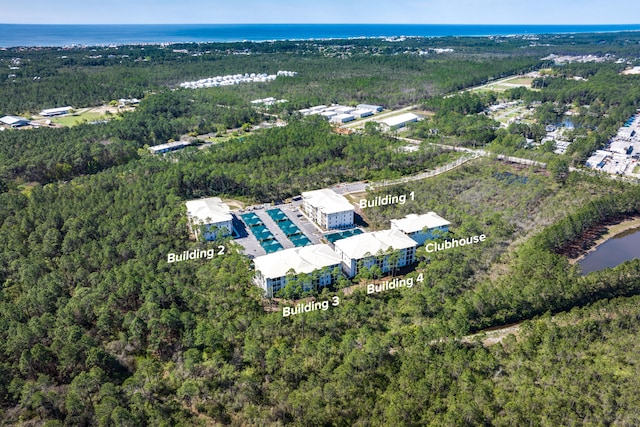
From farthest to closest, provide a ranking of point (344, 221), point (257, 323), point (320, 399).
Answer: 1. point (344, 221)
2. point (257, 323)
3. point (320, 399)

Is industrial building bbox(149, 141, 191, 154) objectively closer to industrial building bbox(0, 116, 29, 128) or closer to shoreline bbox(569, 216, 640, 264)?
industrial building bbox(0, 116, 29, 128)

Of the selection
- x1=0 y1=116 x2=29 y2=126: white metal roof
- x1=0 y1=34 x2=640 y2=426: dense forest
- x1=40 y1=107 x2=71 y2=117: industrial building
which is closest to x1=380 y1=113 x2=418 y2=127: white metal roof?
x1=0 y1=34 x2=640 y2=426: dense forest

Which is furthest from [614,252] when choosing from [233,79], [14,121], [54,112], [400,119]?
[233,79]

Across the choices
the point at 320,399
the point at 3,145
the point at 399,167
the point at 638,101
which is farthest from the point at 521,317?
the point at 638,101

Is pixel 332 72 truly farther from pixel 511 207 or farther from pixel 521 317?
pixel 521 317

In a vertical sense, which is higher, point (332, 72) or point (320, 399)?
point (332, 72)

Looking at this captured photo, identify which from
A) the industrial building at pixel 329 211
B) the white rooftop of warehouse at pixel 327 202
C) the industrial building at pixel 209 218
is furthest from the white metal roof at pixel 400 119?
the industrial building at pixel 209 218

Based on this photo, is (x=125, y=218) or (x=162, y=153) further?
(x=162, y=153)
